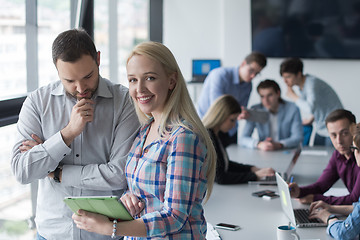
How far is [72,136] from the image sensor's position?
6.07 ft

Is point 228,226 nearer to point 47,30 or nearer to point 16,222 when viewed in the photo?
point 16,222

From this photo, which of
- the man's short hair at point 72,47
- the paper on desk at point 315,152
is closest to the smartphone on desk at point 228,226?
the man's short hair at point 72,47

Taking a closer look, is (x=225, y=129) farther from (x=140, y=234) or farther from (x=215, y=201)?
(x=140, y=234)

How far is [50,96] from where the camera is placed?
1.97m

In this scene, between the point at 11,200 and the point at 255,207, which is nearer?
the point at 255,207

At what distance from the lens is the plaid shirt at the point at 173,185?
5.10 feet

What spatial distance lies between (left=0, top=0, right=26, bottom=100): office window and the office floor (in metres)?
0.75

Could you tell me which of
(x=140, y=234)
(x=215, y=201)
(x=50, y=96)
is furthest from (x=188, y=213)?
(x=215, y=201)

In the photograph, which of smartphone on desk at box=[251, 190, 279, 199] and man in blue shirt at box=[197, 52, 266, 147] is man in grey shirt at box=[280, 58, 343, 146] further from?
smartphone on desk at box=[251, 190, 279, 199]

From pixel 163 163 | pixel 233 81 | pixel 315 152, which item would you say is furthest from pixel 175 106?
pixel 233 81

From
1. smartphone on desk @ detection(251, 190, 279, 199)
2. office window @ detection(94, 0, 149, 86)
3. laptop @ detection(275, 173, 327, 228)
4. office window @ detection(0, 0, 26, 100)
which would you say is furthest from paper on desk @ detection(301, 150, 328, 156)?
office window @ detection(0, 0, 26, 100)

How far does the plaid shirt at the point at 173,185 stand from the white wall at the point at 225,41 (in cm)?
535

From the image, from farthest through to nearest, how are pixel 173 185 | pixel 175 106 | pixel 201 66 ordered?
pixel 201 66 < pixel 175 106 < pixel 173 185

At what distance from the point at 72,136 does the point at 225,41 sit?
17.3 feet
